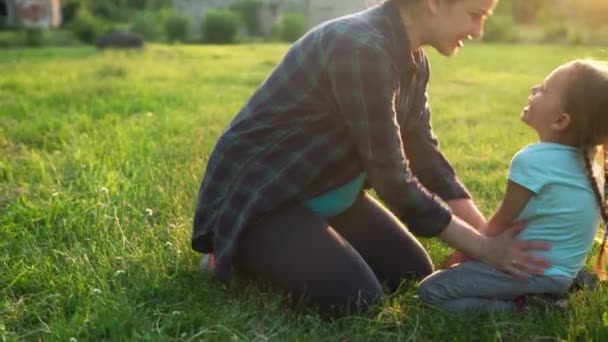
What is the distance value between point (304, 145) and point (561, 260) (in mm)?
903

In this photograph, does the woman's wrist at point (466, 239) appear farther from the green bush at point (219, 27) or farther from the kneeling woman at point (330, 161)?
the green bush at point (219, 27)

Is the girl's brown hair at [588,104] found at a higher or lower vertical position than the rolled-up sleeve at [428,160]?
higher

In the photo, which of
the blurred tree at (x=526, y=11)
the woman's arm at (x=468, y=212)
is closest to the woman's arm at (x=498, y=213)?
the woman's arm at (x=468, y=212)

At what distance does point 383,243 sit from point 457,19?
0.94 metres

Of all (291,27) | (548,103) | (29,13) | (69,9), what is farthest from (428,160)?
(69,9)

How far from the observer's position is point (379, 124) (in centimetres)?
230

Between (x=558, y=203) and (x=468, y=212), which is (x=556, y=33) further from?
(x=558, y=203)

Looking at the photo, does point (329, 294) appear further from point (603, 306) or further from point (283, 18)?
point (283, 18)

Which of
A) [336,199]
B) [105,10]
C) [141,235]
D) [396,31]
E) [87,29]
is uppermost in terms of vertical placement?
[396,31]

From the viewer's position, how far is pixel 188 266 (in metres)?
2.79

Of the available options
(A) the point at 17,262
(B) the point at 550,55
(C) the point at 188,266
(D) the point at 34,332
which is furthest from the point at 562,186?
(B) the point at 550,55

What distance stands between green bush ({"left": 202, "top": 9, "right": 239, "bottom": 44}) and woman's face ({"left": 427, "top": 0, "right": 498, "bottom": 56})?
2444 centimetres

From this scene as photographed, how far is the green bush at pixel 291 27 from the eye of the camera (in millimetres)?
25953

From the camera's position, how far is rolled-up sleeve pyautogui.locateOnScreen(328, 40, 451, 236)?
7.46 feet
